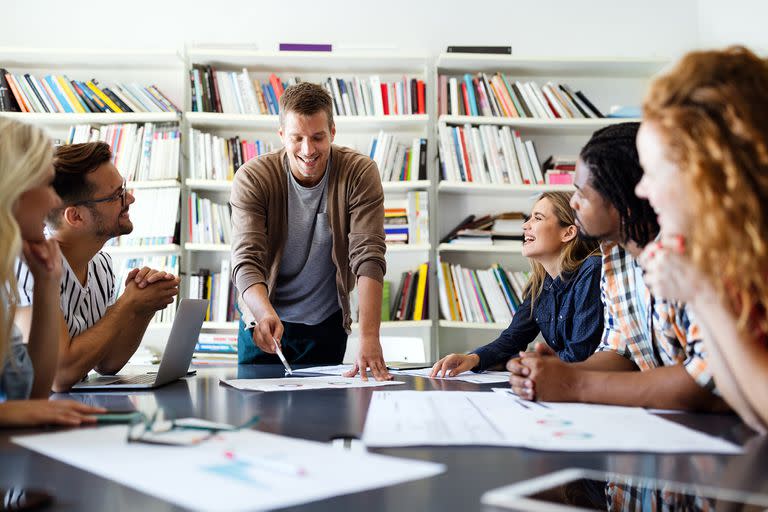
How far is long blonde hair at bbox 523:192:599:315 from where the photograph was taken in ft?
7.35

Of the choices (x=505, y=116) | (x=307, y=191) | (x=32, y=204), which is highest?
(x=505, y=116)

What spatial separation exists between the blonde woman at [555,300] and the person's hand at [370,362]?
126 millimetres

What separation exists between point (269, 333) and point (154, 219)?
1.89m

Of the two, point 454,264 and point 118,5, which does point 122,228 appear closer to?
point 454,264

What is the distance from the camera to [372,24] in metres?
3.73

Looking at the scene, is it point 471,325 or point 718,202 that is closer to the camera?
point 718,202

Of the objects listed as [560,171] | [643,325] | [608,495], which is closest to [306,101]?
[643,325]

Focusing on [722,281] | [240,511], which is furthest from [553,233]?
[240,511]

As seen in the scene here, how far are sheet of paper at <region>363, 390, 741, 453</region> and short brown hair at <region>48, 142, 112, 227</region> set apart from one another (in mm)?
1098

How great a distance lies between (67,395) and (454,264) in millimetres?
2563

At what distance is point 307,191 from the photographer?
7.18 ft

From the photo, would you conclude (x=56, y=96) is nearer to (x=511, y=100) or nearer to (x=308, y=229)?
(x=308, y=229)

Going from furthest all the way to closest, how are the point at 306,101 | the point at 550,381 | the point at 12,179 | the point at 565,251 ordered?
the point at 565,251
the point at 306,101
the point at 550,381
the point at 12,179

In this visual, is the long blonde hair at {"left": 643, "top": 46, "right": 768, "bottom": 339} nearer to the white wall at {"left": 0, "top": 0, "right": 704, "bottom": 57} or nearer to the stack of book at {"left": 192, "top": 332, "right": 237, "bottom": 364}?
the stack of book at {"left": 192, "top": 332, "right": 237, "bottom": 364}
